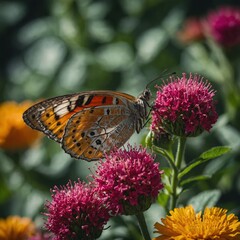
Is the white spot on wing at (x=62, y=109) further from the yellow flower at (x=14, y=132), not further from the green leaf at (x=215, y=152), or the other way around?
the yellow flower at (x=14, y=132)

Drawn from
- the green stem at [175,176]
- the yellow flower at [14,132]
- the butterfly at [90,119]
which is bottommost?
the green stem at [175,176]

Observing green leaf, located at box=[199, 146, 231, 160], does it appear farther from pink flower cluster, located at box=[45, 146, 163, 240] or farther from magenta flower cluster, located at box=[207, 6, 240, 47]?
magenta flower cluster, located at box=[207, 6, 240, 47]

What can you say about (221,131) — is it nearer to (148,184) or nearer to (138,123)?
(138,123)

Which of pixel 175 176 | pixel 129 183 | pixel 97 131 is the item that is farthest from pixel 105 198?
pixel 97 131

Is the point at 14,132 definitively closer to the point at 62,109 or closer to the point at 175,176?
the point at 62,109

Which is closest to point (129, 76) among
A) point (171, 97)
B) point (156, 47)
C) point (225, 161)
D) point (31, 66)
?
point (156, 47)

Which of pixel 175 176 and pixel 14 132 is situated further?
pixel 14 132

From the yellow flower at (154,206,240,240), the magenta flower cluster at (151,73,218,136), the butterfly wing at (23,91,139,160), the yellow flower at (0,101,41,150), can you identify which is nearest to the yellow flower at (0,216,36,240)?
the butterfly wing at (23,91,139,160)

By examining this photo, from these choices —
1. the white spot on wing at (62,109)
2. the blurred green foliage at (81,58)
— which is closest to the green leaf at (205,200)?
→ the white spot on wing at (62,109)
